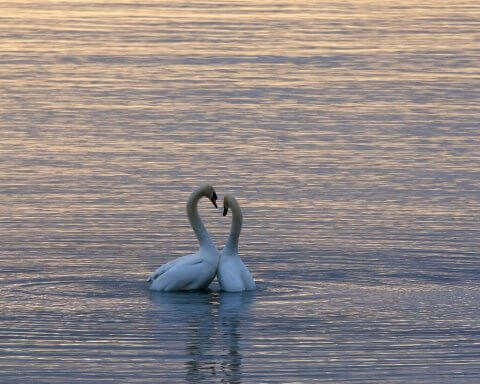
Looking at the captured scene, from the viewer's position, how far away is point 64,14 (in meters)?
35.2

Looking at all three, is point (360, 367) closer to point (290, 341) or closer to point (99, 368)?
point (290, 341)

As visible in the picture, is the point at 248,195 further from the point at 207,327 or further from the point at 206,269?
the point at 207,327

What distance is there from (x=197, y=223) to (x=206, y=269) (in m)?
0.48

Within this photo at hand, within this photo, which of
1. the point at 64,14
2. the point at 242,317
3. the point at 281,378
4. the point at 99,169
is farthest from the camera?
the point at 64,14

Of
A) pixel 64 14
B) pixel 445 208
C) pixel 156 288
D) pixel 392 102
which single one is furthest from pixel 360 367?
pixel 64 14

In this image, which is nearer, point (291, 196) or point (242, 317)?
point (242, 317)

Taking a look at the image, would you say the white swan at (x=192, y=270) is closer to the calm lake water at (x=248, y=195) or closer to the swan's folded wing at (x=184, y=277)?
the swan's folded wing at (x=184, y=277)

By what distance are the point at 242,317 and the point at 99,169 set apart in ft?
21.3

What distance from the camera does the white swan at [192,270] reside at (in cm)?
1442

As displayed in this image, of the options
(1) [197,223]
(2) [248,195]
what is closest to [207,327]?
(1) [197,223]

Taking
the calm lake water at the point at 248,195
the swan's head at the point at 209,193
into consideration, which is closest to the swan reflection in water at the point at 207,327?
the calm lake water at the point at 248,195

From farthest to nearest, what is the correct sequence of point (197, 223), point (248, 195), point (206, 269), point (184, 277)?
point (248, 195), point (197, 223), point (206, 269), point (184, 277)

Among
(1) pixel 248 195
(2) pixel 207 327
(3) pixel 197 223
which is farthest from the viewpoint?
(1) pixel 248 195

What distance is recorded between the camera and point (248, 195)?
18.4 meters
